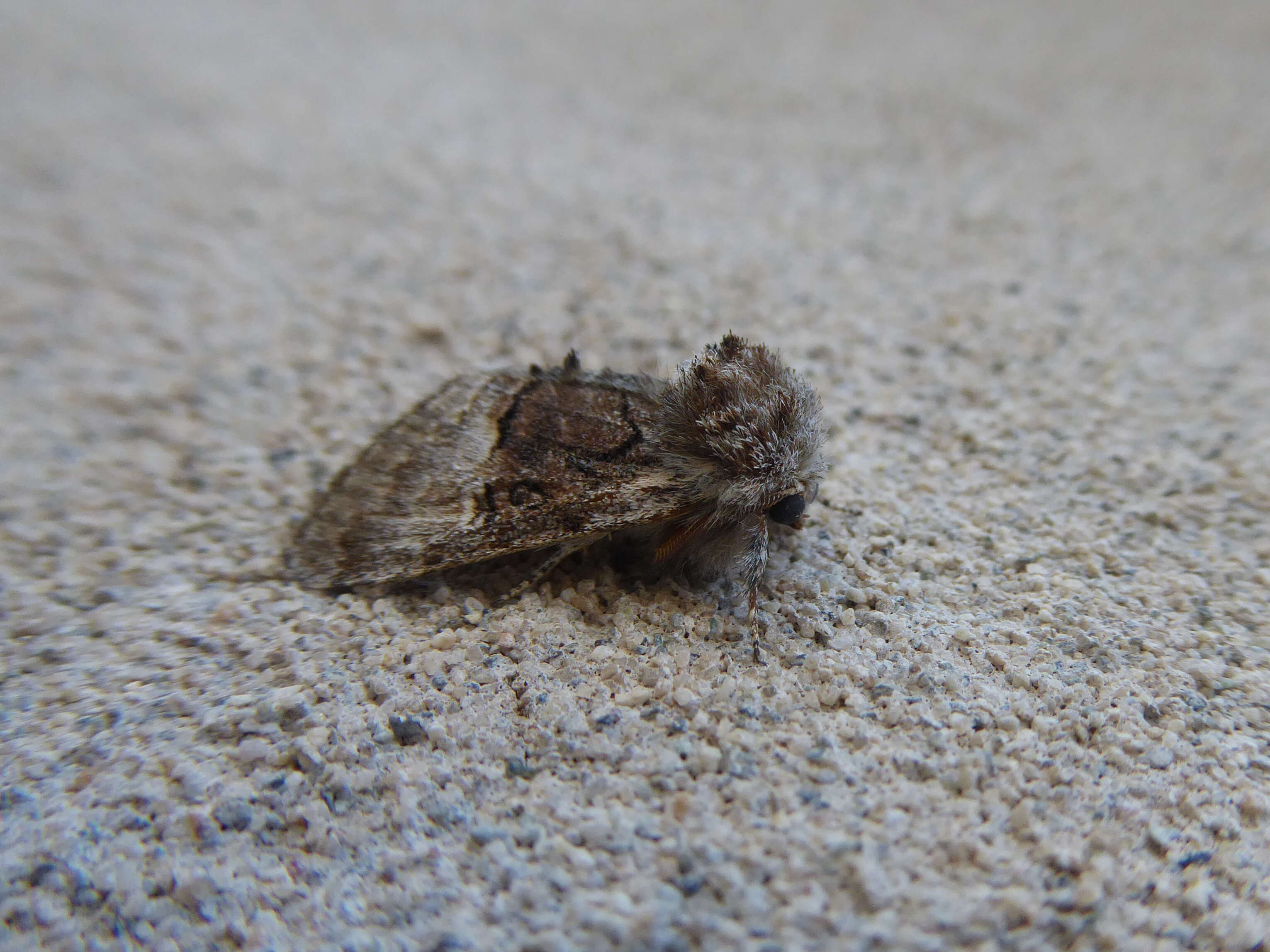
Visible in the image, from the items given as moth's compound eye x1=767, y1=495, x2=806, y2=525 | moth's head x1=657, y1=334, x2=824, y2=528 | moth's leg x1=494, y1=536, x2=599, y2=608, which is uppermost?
moth's head x1=657, y1=334, x2=824, y2=528

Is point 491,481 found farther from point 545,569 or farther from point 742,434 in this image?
point 742,434

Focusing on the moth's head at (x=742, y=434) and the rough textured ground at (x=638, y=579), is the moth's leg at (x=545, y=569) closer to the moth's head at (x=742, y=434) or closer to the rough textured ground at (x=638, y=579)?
the rough textured ground at (x=638, y=579)

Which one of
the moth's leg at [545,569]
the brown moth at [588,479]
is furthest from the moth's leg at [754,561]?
the moth's leg at [545,569]

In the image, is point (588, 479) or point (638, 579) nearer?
point (588, 479)

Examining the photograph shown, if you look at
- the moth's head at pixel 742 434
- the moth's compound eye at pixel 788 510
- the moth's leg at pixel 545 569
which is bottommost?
the moth's leg at pixel 545 569

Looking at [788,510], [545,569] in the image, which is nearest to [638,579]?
[545,569]

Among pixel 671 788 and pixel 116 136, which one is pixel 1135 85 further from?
pixel 116 136

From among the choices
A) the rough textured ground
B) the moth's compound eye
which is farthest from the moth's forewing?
the moth's compound eye

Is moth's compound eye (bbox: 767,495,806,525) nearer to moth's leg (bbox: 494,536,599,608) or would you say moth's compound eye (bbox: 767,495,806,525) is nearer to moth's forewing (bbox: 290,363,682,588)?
moth's forewing (bbox: 290,363,682,588)
